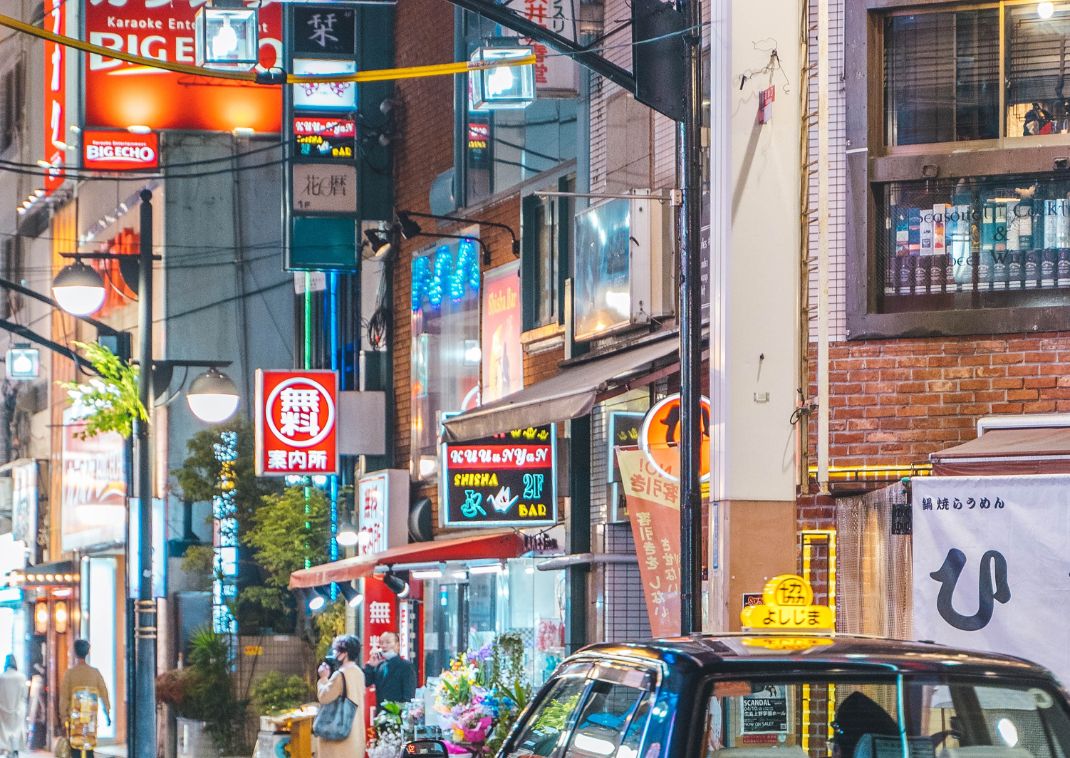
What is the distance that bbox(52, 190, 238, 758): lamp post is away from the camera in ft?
73.0

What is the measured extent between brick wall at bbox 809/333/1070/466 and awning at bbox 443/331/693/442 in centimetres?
194

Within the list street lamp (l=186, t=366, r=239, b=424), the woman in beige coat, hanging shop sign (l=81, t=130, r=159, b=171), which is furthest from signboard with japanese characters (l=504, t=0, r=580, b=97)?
hanging shop sign (l=81, t=130, r=159, b=171)

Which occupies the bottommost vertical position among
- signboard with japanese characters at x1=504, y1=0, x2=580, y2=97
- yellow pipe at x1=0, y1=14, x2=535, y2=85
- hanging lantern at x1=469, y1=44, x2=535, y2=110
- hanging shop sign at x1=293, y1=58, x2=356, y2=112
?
yellow pipe at x1=0, y1=14, x2=535, y2=85

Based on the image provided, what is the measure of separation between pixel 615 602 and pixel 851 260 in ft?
19.6

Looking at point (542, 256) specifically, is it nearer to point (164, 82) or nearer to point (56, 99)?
point (164, 82)

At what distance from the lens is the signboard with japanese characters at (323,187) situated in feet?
82.2

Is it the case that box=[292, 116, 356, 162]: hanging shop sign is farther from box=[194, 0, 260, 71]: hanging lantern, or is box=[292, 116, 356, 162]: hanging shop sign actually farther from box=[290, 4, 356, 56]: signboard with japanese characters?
box=[194, 0, 260, 71]: hanging lantern

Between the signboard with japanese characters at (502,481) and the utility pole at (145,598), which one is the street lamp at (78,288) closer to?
the utility pole at (145,598)

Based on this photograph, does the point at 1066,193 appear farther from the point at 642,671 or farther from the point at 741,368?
the point at 642,671

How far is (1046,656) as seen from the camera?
34.9 ft

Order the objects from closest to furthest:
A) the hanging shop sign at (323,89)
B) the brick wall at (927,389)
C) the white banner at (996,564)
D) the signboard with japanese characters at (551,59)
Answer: the white banner at (996,564), the brick wall at (927,389), the signboard with japanese characters at (551,59), the hanging shop sign at (323,89)

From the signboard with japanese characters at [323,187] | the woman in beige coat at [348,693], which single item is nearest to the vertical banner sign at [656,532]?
the woman in beige coat at [348,693]

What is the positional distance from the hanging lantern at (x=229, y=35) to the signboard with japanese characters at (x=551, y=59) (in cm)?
268

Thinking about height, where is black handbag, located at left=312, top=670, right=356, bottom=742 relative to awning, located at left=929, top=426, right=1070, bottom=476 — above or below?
below
